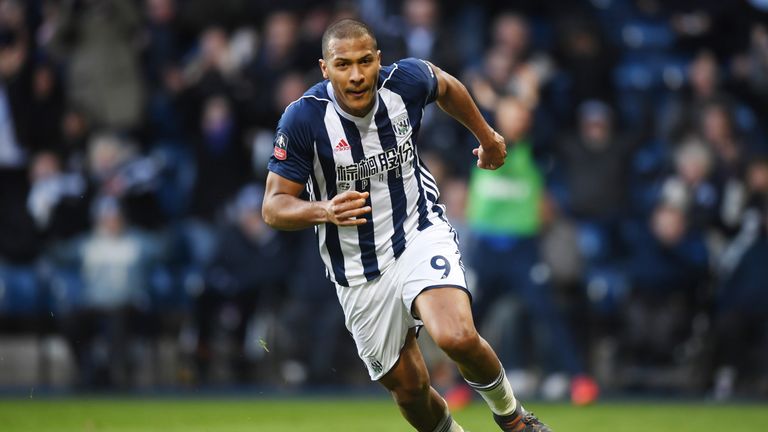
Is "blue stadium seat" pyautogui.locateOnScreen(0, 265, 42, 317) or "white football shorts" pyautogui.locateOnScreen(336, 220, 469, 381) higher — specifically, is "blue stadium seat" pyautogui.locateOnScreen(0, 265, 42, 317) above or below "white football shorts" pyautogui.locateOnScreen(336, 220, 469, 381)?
below

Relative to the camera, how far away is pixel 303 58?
518 inches

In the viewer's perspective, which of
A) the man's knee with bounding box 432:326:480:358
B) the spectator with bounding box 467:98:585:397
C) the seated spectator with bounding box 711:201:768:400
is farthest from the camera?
the seated spectator with bounding box 711:201:768:400

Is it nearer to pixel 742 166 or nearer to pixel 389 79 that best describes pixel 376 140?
pixel 389 79

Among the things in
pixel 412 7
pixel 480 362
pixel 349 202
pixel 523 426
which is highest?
pixel 412 7

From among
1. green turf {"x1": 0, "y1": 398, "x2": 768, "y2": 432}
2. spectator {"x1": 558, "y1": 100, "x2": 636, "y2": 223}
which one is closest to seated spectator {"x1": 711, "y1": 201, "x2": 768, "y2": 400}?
green turf {"x1": 0, "y1": 398, "x2": 768, "y2": 432}

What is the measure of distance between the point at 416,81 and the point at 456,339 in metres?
1.47

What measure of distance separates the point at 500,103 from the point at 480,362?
17.1ft

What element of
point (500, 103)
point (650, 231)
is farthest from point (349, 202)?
point (650, 231)

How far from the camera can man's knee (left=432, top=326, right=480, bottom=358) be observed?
6203 millimetres

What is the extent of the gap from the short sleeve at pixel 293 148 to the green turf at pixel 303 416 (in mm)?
3204

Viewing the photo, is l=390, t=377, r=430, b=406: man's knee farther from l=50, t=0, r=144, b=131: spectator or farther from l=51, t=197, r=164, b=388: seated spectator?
l=50, t=0, r=144, b=131: spectator

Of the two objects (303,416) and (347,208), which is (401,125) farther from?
(303,416)

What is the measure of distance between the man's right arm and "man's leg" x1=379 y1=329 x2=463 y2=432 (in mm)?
957

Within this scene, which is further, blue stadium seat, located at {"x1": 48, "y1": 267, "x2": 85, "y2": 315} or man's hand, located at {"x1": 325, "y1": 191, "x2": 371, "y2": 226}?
blue stadium seat, located at {"x1": 48, "y1": 267, "x2": 85, "y2": 315}
